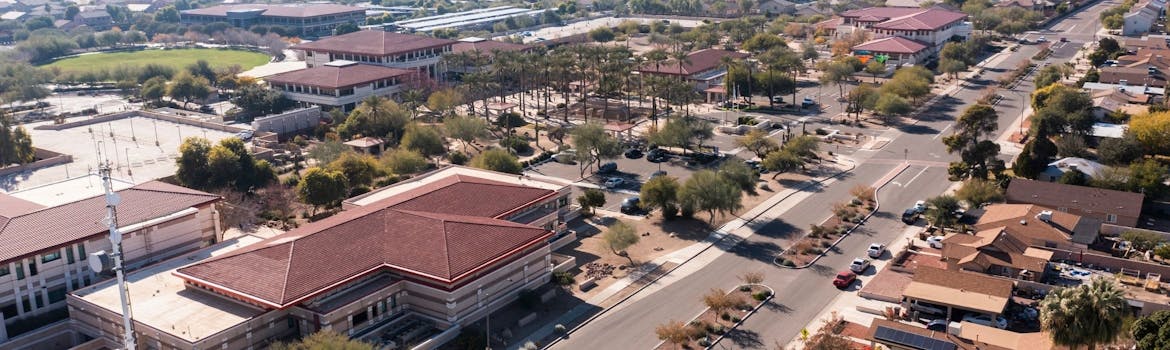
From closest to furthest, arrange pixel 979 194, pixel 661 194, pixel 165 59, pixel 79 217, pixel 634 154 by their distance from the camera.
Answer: pixel 79 217, pixel 661 194, pixel 979 194, pixel 634 154, pixel 165 59

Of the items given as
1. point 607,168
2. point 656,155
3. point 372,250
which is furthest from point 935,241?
point 372,250

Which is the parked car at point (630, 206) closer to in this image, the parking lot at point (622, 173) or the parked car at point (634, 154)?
the parking lot at point (622, 173)

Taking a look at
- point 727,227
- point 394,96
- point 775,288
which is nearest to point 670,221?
point 727,227

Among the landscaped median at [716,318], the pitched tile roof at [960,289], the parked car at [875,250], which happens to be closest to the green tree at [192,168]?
the landscaped median at [716,318]

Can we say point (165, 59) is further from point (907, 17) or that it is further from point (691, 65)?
point (907, 17)

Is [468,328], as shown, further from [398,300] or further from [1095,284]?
[1095,284]

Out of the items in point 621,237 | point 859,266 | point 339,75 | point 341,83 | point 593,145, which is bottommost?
point 859,266
